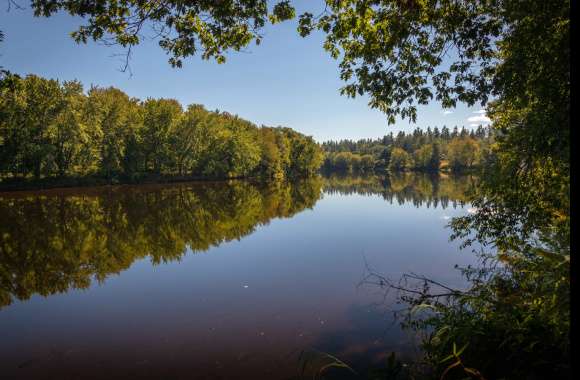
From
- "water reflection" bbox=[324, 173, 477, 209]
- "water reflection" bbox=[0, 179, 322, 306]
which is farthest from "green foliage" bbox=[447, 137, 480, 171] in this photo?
"water reflection" bbox=[0, 179, 322, 306]

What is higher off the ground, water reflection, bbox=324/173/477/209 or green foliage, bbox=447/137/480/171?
green foliage, bbox=447/137/480/171

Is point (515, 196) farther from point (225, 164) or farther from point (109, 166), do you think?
point (225, 164)

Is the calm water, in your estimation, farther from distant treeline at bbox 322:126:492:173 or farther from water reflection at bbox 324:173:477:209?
distant treeline at bbox 322:126:492:173

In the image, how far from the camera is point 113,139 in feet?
182

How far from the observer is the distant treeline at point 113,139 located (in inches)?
1773

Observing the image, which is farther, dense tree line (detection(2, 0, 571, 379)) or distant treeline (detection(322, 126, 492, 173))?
distant treeline (detection(322, 126, 492, 173))

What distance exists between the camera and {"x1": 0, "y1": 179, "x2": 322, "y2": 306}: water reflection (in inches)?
508

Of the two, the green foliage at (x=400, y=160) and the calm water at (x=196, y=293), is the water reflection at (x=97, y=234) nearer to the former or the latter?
the calm water at (x=196, y=293)

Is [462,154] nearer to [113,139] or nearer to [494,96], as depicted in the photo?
[113,139]

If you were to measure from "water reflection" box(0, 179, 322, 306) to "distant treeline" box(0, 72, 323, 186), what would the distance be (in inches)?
635

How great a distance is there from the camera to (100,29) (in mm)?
6758

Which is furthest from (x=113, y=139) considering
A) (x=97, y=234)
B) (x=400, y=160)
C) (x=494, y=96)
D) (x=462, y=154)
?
(x=400, y=160)

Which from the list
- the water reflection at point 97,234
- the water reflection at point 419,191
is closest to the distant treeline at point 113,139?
the water reflection at point 97,234

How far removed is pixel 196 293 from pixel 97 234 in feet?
37.5
